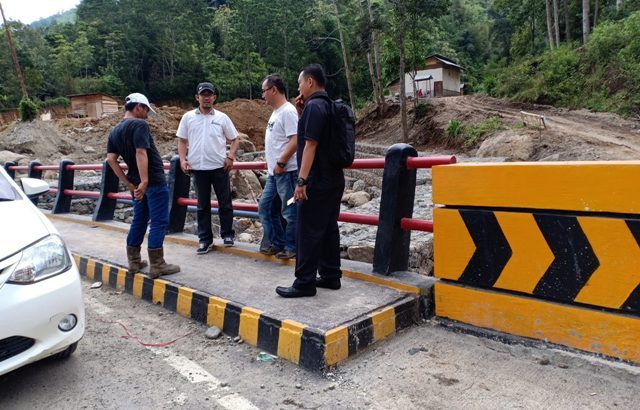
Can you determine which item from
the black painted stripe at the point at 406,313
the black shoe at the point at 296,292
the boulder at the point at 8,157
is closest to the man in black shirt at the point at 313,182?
the black shoe at the point at 296,292

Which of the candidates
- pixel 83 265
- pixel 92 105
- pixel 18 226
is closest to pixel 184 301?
pixel 18 226

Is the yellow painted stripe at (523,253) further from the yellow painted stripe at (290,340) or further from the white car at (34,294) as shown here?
the white car at (34,294)

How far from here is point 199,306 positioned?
3.89m

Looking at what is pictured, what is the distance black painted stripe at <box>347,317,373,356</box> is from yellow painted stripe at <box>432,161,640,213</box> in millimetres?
1017

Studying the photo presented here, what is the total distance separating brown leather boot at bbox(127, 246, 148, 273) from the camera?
4684 millimetres

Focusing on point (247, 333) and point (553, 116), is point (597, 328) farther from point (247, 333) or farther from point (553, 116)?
point (553, 116)

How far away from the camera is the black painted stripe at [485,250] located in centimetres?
316

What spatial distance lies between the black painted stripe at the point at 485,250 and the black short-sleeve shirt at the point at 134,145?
111 inches

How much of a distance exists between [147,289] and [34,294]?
1802 millimetres

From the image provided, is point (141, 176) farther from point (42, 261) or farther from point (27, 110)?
point (27, 110)

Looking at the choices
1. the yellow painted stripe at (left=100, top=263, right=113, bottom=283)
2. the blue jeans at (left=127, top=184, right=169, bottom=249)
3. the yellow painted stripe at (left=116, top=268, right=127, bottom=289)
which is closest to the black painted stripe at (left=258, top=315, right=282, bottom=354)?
the blue jeans at (left=127, top=184, right=169, bottom=249)

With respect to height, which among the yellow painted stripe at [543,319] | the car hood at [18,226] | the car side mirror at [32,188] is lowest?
the yellow painted stripe at [543,319]

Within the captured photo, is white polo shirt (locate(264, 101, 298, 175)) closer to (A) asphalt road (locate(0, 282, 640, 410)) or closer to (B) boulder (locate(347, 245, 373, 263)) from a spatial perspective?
(A) asphalt road (locate(0, 282, 640, 410))

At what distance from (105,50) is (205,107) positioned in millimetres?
65375
